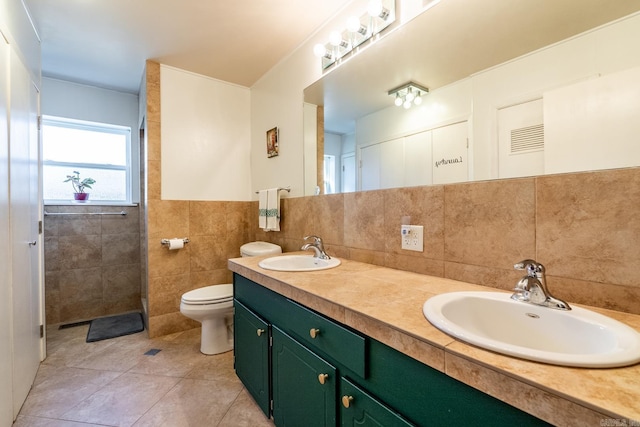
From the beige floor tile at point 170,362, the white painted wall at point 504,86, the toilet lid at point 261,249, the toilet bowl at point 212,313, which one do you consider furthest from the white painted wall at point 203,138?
the white painted wall at point 504,86

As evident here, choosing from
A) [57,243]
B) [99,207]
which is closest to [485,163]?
[99,207]

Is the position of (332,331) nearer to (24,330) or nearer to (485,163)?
(485,163)

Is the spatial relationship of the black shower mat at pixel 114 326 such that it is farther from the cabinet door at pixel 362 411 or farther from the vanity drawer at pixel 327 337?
the cabinet door at pixel 362 411

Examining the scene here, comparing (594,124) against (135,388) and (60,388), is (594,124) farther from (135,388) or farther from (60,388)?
(60,388)

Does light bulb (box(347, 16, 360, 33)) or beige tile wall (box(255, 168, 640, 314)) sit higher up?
light bulb (box(347, 16, 360, 33))

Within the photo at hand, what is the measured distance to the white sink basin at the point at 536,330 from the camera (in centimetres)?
51

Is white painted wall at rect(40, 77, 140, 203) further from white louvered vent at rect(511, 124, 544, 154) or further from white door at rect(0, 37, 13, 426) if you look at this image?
white louvered vent at rect(511, 124, 544, 154)

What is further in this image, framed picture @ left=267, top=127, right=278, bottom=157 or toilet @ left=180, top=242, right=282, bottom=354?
framed picture @ left=267, top=127, right=278, bottom=157

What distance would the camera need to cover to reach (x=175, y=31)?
1.98m

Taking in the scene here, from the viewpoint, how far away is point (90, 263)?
277 cm

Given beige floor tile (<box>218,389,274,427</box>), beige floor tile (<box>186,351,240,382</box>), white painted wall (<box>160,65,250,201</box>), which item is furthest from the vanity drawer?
white painted wall (<box>160,65,250,201</box>)

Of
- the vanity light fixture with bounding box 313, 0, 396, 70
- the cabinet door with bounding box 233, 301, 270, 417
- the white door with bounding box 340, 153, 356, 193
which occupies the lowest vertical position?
the cabinet door with bounding box 233, 301, 270, 417

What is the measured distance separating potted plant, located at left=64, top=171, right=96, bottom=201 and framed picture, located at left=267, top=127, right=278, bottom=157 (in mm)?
1940

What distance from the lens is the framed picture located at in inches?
95.0
